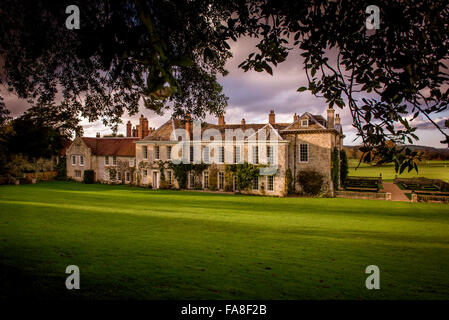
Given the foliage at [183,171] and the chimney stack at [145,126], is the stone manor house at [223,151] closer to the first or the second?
the chimney stack at [145,126]

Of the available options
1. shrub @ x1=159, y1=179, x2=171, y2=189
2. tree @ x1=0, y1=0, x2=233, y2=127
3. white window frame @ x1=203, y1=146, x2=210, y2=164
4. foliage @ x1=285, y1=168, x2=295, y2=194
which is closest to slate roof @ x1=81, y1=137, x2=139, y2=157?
shrub @ x1=159, y1=179, x2=171, y2=189

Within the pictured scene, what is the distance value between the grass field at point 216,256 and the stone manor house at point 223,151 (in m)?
16.0

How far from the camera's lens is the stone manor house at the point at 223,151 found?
3331 cm

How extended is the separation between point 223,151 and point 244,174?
430 cm

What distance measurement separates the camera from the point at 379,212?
22.2 metres

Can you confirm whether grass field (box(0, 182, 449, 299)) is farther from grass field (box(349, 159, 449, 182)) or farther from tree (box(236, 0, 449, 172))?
grass field (box(349, 159, 449, 182))

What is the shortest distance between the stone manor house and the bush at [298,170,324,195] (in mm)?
552

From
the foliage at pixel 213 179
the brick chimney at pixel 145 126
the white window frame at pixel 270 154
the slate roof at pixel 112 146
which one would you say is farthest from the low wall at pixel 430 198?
the slate roof at pixel 112 146

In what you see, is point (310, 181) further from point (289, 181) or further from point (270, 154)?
point (270, 154)

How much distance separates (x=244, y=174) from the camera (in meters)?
34.8

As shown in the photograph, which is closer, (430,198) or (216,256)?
(216,256)

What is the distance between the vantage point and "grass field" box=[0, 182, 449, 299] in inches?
262

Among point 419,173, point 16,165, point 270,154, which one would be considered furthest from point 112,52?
point 419,173
